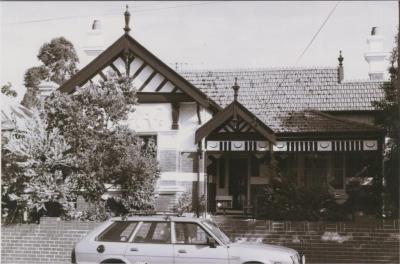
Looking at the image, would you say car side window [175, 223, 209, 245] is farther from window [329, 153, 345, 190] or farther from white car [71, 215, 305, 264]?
window [329, 153, 345, 190]

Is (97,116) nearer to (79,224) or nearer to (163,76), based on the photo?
(79,224)

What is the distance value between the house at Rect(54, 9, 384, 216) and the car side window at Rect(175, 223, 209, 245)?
23.0 feet

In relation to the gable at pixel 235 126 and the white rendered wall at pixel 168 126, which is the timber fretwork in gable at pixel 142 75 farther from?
the gable at pixel 235 126

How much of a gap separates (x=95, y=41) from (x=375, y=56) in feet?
39.8

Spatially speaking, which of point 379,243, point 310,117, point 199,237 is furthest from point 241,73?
point 199,237

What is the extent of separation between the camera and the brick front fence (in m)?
12.9

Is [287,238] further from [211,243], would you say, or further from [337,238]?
[211,243]

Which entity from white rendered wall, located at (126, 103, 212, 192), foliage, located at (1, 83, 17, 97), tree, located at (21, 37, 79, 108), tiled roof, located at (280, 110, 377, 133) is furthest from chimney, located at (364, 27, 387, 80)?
tree, located at (21, 37, 79, 108)

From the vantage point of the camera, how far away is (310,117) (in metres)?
19.7

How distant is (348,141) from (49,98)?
31.2ft

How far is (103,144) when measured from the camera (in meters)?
14.1

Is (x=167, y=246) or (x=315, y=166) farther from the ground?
(x=315, y=166)

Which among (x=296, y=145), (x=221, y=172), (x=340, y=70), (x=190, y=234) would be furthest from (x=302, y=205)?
(x=340, y=70)

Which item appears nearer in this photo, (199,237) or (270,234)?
(199,237)
